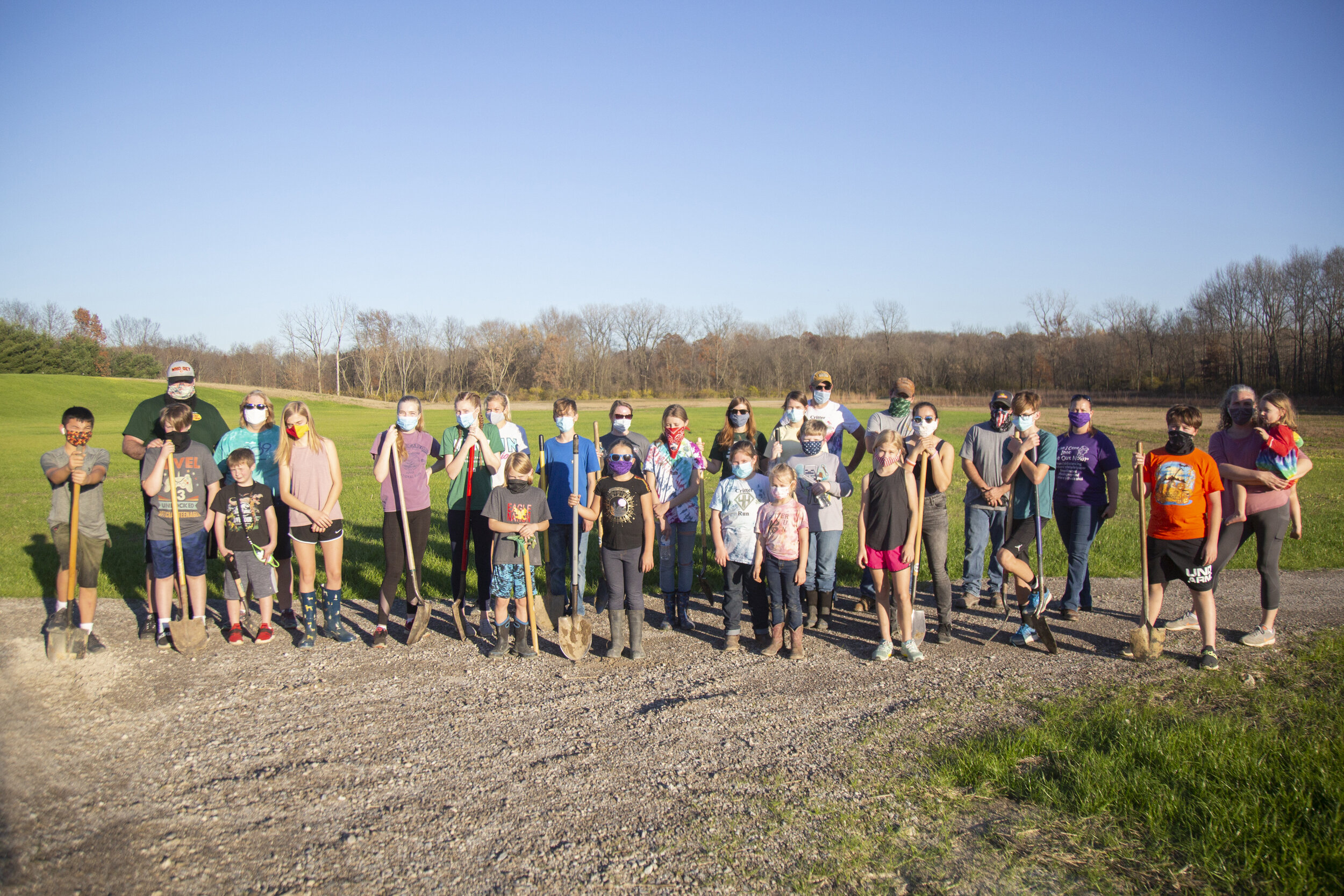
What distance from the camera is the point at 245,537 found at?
679 cm

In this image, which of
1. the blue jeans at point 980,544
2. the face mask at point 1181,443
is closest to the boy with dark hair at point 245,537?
the blue jeans at point 980,544

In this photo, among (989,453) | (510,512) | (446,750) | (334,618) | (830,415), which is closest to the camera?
(446,750)

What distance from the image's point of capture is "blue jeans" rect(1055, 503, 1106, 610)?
25.3 ft

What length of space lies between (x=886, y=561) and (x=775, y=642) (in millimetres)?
1213

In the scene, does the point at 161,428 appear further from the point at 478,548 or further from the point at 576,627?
the point at 576,627

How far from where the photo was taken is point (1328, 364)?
6650cm

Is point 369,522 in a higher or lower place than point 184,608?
lower

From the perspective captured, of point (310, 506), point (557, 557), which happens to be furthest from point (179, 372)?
point (557, 557)

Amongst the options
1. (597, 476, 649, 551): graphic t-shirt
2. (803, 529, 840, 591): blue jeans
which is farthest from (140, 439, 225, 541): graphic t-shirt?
(803, 529, 840, 591): blue jeans

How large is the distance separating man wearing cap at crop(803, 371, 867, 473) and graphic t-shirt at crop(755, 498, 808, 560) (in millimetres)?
1417

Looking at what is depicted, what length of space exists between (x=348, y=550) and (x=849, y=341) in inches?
3992

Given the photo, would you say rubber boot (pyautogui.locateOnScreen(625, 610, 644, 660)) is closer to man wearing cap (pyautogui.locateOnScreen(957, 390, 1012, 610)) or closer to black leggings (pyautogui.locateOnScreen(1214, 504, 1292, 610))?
man wearing cap (pyautogui.locateOnScreen(957, 390, 1012, 610))

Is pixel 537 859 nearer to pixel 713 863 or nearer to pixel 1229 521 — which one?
pixel 713 863

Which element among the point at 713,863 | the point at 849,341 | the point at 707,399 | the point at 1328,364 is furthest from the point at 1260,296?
the point at 713,863
